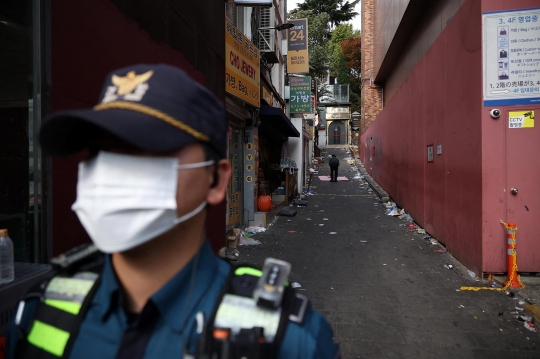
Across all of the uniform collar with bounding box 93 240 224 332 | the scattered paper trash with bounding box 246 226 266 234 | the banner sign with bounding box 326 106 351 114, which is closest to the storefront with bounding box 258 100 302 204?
the scattered paper trash with bounding box 246 226 266 234

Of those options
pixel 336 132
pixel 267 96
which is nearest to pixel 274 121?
pixel 267 96

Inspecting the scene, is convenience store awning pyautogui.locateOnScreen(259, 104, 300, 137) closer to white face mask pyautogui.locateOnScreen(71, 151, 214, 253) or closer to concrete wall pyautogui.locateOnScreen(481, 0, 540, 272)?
concrete wall pyautogui.locateOnScreen(481, 0, 540, 272)

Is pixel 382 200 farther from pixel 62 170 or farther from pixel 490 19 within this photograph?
pixel 62 170

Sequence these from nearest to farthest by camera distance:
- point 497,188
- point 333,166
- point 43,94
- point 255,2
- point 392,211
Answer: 1. point 43,94
2. point 497,188
3. point 255,2
4. point 392,211
5. point 333,166

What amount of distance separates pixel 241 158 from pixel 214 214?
359 centimetres

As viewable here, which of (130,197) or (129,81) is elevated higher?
(129,81)

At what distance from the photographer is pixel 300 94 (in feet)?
52.4

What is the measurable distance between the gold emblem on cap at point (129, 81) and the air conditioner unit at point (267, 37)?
36.3 ft

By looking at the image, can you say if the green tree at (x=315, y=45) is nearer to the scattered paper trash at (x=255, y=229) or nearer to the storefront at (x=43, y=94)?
the scattered paper trash at (x=255, y=229)

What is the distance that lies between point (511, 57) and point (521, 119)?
86 cm

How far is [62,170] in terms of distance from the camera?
2.78m

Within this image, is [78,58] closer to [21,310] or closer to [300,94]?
[21,310]

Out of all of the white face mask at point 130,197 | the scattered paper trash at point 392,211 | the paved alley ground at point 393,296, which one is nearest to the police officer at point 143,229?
the white face mask at point 130,197

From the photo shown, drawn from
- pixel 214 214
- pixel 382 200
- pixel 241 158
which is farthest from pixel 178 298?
pixel 382 200
